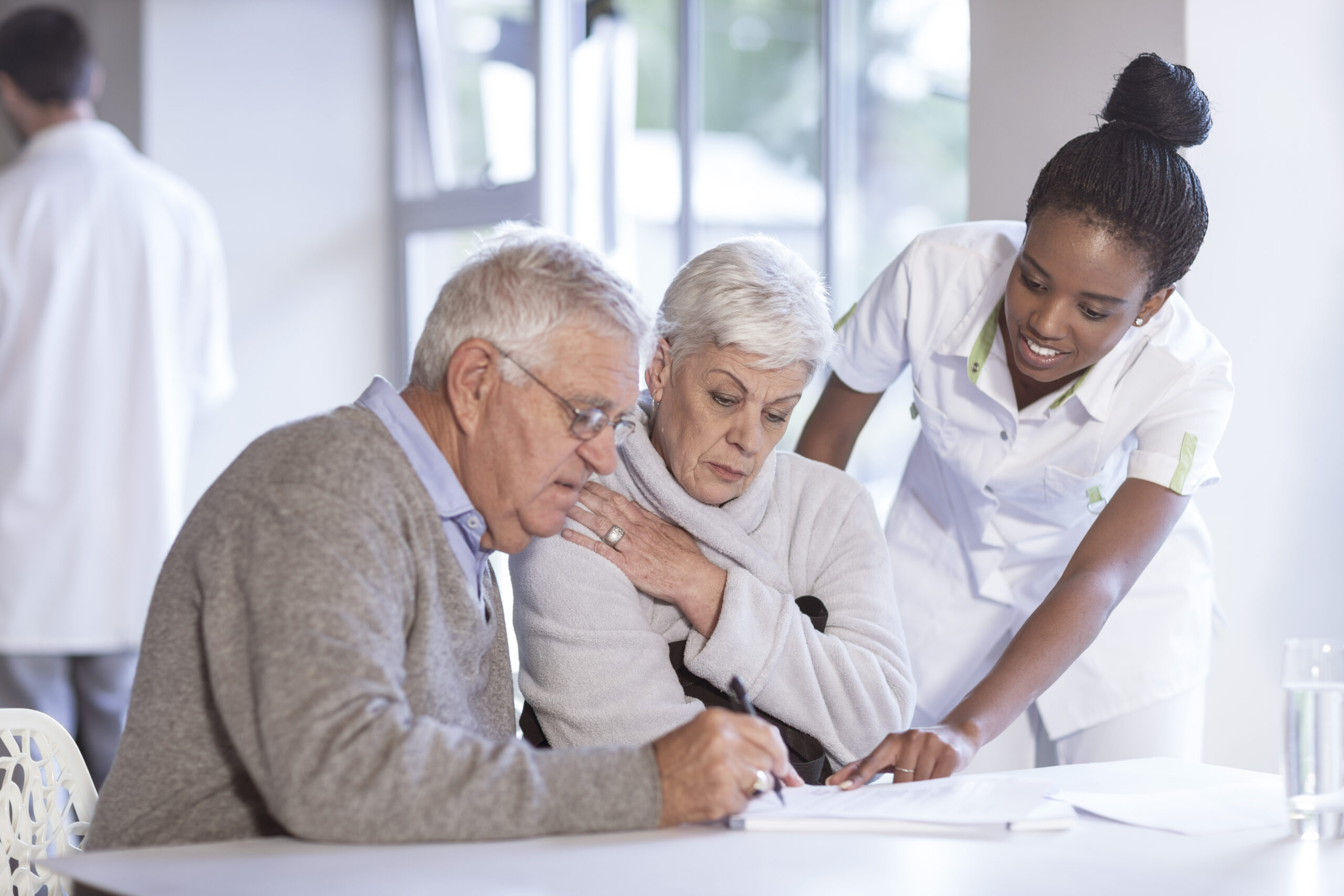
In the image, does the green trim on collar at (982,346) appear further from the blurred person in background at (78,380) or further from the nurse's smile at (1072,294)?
the blurred person in background at (78,380)

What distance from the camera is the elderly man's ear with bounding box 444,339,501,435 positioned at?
1359 mm

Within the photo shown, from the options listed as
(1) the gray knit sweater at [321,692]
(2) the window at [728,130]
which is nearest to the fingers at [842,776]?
(1) the gray knit sweater at [321,692]

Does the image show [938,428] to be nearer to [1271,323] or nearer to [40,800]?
[1271,323]

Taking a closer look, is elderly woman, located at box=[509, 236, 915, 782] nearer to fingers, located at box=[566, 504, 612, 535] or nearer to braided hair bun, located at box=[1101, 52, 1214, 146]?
fingers, located at box=[566, 504, 612, 535]

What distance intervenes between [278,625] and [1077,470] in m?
1.31

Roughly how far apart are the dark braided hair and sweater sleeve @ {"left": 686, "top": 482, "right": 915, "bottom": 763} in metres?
0.55

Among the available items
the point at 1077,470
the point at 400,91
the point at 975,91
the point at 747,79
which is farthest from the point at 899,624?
the point at 400,91

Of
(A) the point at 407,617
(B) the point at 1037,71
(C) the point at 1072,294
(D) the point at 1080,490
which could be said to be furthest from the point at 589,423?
(B) the point at 1037,71

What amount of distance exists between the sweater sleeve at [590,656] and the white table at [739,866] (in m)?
0.37

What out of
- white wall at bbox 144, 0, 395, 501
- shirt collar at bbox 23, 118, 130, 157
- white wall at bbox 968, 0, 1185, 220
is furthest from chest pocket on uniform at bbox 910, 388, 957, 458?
white wall at bbox 144, 0, 395, 501

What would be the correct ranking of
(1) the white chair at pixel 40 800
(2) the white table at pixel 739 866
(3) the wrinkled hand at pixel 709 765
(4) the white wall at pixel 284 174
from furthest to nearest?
(4) the white wall at pixel 284 174, (1) the white chair at pixel 40 800, (3) the wrinkled hand at pixel 709 765, (2) the white table at pixel 739 866

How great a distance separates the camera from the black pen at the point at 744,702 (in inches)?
54.1

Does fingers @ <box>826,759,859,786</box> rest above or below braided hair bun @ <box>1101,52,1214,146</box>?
below

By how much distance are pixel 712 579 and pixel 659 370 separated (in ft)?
0.96
